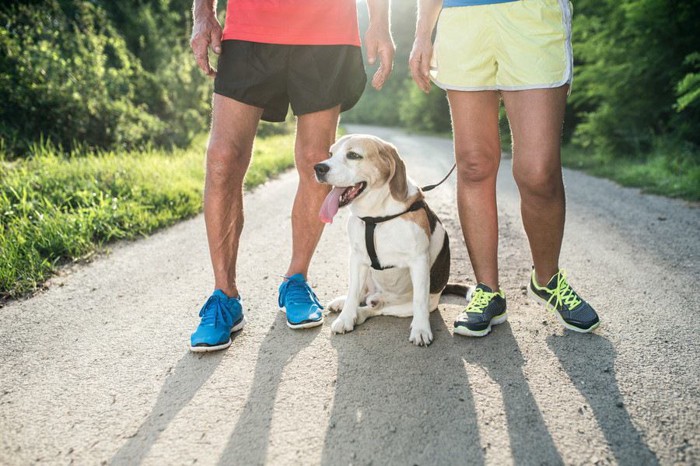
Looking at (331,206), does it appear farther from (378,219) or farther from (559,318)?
(559,318)

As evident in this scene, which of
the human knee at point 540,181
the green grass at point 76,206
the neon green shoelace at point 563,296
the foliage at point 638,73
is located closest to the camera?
the human knee at point 540,181

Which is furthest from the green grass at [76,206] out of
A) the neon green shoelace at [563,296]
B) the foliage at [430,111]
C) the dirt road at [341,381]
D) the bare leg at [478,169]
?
the foliage at [430,111]

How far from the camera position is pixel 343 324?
269 cm

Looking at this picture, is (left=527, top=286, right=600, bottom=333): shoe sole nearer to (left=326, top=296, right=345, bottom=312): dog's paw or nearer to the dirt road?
the dirt road

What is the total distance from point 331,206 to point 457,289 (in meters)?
1.11

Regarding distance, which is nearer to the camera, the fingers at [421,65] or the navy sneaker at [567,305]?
the navy sneaker at [567,305]

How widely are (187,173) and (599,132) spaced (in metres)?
9.46

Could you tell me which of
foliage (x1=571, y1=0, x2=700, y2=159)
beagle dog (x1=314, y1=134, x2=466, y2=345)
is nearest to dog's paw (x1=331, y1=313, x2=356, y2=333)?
beagle dog (x1=314, y1=134, x2=466, y2=345)

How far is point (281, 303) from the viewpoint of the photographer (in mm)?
2986

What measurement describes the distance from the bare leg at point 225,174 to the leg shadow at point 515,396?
138 centimetres

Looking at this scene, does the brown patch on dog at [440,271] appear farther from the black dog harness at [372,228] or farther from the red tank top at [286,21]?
the red tank top at [286,21]

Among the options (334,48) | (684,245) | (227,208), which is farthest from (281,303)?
(684,245)

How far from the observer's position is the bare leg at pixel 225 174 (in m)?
2.74

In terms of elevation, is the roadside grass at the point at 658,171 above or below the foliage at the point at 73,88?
below
